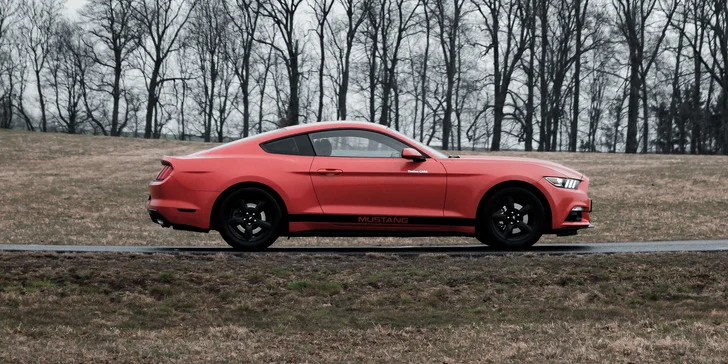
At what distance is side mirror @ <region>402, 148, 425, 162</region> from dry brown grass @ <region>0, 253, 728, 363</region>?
1.08m

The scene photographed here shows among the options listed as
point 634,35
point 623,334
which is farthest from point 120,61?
point 623,334

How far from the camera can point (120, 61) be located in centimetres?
5669

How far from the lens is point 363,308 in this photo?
7770 millimetres

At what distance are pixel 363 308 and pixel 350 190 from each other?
6.64ft

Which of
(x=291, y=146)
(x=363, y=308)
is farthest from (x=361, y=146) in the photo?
(x=363, y=308)

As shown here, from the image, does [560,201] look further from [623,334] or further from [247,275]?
[247,275]

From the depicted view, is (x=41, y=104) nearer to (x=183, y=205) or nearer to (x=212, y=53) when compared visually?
(x=212, y=53)

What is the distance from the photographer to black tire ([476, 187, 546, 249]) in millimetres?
9727

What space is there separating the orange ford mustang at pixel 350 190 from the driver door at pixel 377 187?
0.04 feet

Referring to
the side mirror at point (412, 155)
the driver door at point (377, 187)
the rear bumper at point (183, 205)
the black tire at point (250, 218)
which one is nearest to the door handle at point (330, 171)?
the driver door at point (377, 187)

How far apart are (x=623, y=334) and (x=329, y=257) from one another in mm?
3518

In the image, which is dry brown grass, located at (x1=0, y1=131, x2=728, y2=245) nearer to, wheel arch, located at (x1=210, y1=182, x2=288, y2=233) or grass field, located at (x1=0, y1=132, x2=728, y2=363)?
wheel arch, located at (x1=210, y1=182, x2=288, y2=233)

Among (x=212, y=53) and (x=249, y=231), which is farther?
(x=212, y=53)

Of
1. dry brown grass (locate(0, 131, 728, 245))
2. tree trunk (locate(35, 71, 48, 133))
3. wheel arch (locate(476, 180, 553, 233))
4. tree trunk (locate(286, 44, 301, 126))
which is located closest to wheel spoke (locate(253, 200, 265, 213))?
wheel arch (locate(476, 180, 553, 233))
